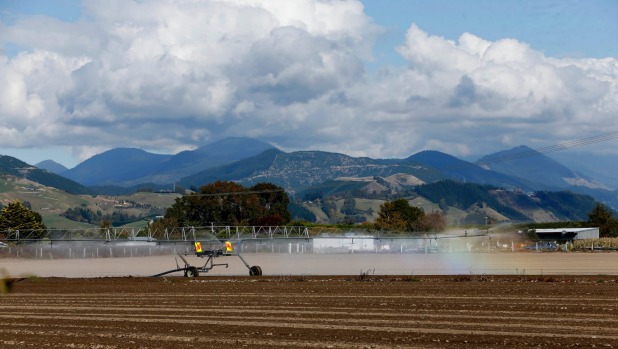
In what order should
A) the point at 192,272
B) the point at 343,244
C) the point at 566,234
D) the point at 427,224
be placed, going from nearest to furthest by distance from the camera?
the point at 192,272 < the point at 343,244 < the point at 566,234 < the point at 427,224

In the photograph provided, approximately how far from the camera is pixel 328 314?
1314 inches

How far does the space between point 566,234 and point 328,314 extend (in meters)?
113

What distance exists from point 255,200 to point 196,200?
12583 mm

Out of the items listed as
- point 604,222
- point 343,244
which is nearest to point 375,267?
point 343,244

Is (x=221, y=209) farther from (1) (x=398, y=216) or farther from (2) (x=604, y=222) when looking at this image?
(2) (x=604, y=222)

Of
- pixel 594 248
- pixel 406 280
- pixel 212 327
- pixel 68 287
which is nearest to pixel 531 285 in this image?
pixel 406 280

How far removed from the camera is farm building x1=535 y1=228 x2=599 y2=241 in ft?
451

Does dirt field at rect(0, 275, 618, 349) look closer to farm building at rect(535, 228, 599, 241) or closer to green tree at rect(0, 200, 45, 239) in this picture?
farm building at rect(535, 228, 599, 241)

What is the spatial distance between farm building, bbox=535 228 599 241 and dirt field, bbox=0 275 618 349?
87.7 m

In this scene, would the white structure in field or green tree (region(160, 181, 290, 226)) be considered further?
green tree (region(160, 181, 290, 226))

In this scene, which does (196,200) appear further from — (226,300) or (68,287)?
(226,300)

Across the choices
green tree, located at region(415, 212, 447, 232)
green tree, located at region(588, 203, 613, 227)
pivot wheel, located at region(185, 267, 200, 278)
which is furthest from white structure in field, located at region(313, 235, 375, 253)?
pivot wheel, located at region(185, 267, 200, 278)

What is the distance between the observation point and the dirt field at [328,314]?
2609 cm

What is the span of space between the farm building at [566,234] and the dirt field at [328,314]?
8768 cm
